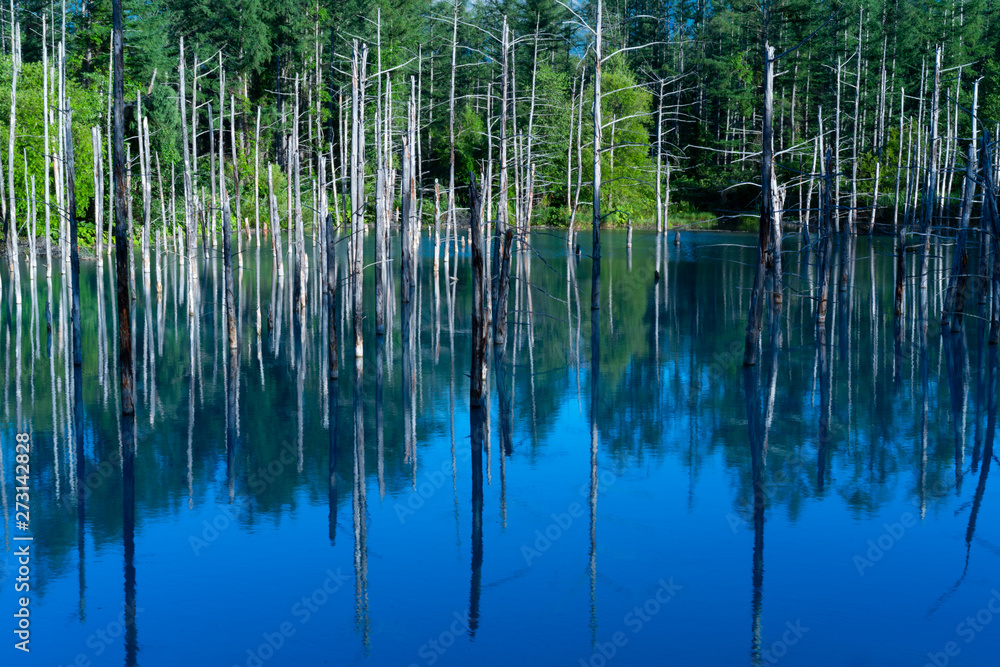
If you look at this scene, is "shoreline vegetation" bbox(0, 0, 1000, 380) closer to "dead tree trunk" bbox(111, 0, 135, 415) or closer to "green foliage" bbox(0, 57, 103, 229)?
"green foliage" bbox(0, 57, 103, 229)

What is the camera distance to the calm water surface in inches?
319

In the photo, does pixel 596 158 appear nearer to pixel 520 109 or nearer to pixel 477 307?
pixel 477 307

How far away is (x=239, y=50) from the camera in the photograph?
5459cm

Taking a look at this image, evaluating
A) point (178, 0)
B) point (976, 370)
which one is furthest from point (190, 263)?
point (178, 0)

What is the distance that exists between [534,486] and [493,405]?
3892 mm

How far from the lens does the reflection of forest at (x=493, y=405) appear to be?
11594 mm

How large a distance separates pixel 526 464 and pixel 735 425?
351 centimetres

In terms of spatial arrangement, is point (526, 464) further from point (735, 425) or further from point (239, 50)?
point (239, 50)

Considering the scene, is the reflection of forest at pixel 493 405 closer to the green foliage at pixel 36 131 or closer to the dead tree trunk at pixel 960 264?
the dead tree trunk at pixel 960 264

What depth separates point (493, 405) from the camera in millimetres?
15523

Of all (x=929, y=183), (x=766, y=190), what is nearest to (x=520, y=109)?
(x=929, y=183)

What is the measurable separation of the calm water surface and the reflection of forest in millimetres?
63

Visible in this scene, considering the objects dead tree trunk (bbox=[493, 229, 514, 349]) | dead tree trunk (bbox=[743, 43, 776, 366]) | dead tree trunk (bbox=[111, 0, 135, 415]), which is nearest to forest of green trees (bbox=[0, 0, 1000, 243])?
dead tree trunk (bbox=[493, 229, 514, 349])

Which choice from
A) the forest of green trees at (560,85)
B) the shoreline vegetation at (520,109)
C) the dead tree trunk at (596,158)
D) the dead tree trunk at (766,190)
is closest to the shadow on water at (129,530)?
the dead tree trunk at (766,190)
